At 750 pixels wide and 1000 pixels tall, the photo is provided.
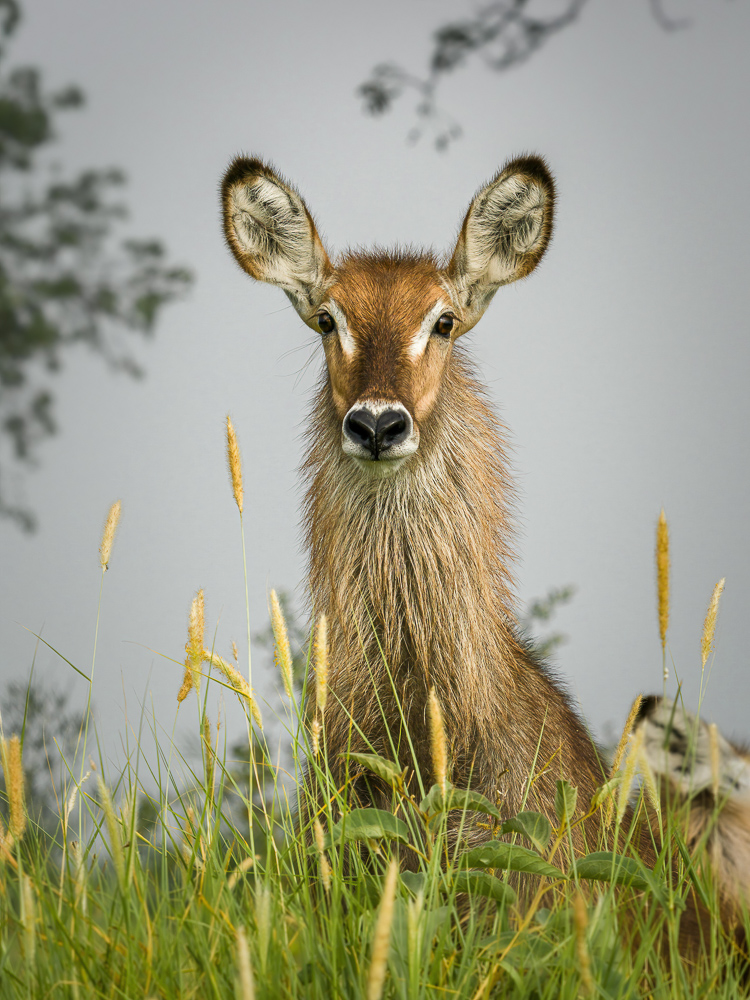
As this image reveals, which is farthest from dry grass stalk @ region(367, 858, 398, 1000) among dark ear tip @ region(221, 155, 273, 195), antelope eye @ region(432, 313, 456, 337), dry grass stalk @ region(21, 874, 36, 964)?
dark ear tip @ region(221, 155, 273, 195)

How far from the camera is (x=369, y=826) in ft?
5.22

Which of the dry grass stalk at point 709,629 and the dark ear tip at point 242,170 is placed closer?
the dry grass stalk at point 709,629

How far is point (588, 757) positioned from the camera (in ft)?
8.47

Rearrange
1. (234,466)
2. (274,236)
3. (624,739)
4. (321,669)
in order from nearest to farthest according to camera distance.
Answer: (321,669) → (624,739) → (234,466) → (274,236)

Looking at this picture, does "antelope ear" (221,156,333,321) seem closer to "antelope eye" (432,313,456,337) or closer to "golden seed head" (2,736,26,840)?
"antelope eye" (432,313,456,337)

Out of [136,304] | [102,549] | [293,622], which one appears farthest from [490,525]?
[136,304]

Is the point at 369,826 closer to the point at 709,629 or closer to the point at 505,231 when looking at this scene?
the point at 709,629

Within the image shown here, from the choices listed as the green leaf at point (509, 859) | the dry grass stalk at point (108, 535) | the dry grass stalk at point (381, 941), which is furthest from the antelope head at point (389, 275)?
the dry grass stalk at point (381, 941)

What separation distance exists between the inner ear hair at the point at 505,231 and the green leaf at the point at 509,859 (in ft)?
5.71

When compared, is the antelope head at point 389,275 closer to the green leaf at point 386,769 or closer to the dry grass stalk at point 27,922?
the green leaf at point 386,769

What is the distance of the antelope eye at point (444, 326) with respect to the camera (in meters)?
2.69

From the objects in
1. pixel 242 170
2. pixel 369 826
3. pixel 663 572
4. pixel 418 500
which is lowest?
pixel 369 826

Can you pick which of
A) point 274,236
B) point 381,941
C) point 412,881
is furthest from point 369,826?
point 274,236

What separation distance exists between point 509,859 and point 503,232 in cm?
191
